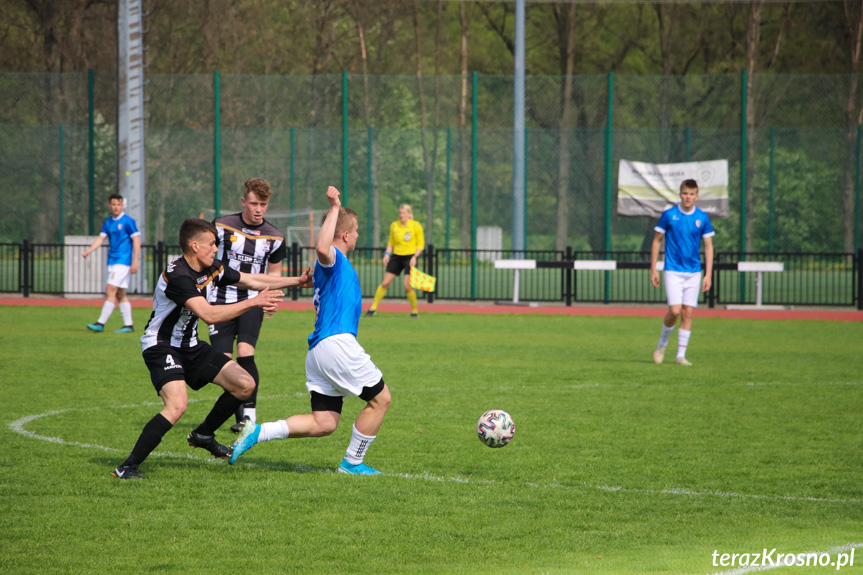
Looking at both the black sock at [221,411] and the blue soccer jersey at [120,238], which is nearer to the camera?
the black sock at [221,411]

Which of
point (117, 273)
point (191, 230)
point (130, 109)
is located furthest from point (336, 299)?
point (130, 109)

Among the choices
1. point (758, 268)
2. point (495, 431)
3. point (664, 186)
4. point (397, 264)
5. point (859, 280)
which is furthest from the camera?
point (664, 186)

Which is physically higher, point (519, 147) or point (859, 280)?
point (519, 147)

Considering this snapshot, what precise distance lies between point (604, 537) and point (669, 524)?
48 cm

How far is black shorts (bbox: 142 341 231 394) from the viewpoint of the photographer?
6441 millimetres

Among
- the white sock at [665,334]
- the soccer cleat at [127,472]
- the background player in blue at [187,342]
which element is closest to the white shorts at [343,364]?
the background player in blue at [187,342]

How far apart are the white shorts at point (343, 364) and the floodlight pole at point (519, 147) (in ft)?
57.1

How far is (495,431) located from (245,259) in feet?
8.60

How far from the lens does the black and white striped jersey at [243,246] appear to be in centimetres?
796

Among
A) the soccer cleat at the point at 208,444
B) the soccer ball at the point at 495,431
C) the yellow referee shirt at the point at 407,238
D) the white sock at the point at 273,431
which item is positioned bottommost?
the soccer cleat at the point at 208,444

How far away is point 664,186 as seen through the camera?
77.3 ft

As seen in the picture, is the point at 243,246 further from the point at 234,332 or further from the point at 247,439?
the point at 247,439

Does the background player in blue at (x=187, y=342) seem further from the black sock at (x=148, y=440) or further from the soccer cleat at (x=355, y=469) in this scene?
the soccer cleat at (x=355, y=469)

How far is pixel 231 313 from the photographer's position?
633 cm
